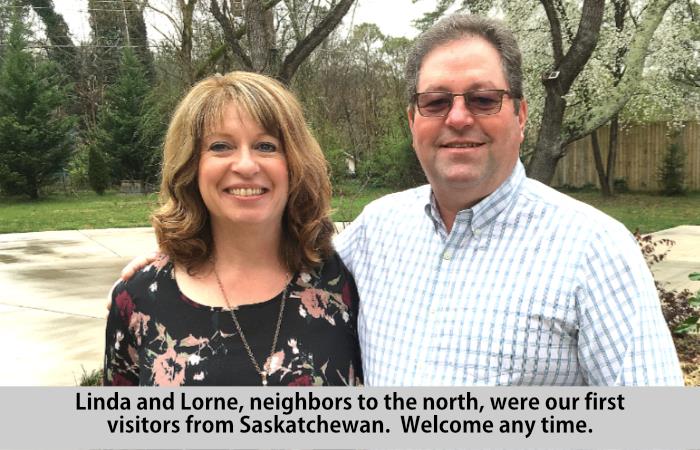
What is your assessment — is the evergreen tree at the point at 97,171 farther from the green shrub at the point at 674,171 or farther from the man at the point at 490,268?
the man at the point at 490,268

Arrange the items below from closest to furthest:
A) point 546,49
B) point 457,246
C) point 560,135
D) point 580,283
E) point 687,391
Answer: point 580,283 < point 687,391 < point 457,246 < point 560,135 < point 546,49

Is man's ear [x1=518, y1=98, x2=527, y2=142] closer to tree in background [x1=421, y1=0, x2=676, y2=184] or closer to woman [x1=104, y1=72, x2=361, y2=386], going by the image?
woman [x1=104, y1=72, x2=361, y2=386]

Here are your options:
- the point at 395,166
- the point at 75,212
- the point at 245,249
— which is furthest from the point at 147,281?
the point at 395,166

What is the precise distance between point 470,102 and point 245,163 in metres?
0.64

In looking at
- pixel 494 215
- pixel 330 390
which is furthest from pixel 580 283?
pixel 330 390

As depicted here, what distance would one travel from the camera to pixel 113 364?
6.65ft

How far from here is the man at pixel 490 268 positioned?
154cm

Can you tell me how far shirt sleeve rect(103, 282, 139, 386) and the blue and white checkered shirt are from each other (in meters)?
0.69

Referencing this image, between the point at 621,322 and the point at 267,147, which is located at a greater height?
the point at 267,147

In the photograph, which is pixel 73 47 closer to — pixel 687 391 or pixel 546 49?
pixel 546 49

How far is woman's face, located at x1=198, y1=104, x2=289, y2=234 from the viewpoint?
1.87 metres

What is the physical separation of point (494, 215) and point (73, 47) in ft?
102

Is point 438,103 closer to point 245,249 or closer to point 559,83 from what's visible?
point 245,249

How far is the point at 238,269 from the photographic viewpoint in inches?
80.2
